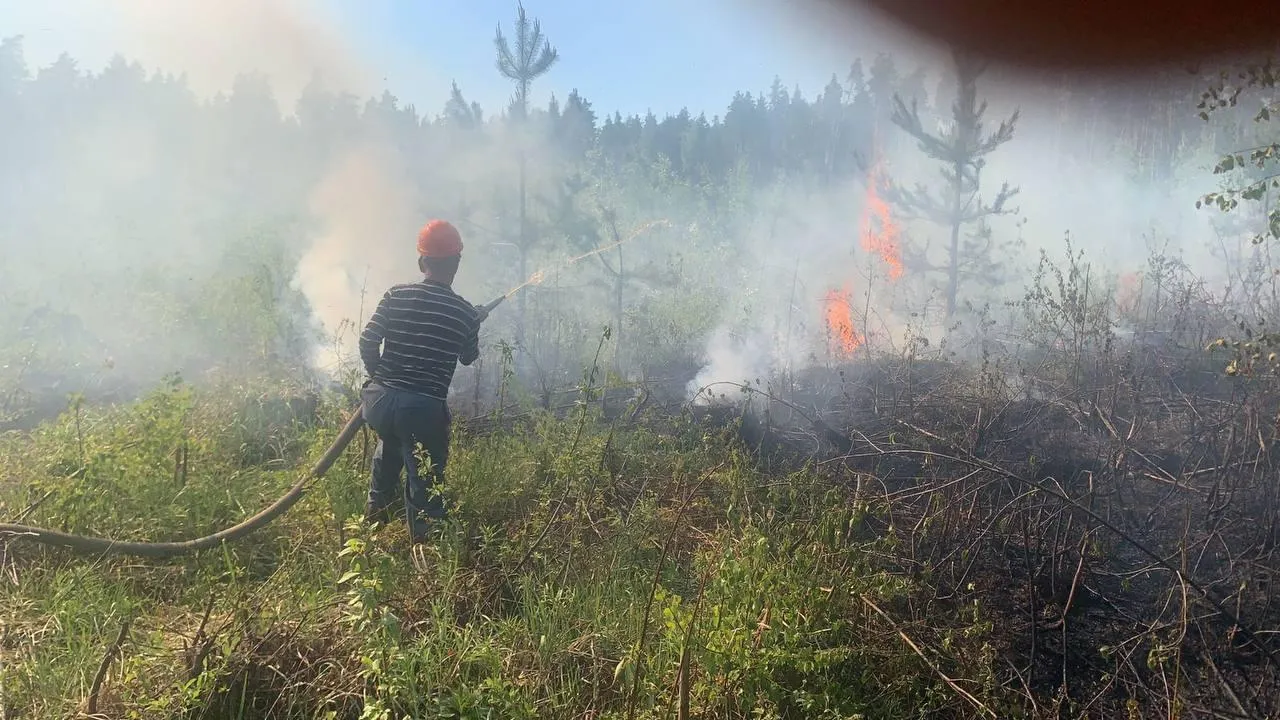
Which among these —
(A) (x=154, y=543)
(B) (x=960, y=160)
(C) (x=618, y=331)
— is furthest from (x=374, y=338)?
(B) (x=960, y=160)

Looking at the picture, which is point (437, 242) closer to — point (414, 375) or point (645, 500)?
point (414, 375)

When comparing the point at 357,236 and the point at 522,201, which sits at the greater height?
the point at 522,201

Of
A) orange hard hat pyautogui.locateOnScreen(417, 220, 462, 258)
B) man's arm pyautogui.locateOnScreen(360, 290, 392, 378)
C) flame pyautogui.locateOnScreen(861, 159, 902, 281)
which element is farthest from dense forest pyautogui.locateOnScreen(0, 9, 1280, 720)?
flame pyautogui.locateOnScreen(861, 159, 902, 281)

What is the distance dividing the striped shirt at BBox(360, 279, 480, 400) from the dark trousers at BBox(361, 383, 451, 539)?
0.08 metres

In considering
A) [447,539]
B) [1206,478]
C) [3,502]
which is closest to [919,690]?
[447,539]

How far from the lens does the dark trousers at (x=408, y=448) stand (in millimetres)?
3641

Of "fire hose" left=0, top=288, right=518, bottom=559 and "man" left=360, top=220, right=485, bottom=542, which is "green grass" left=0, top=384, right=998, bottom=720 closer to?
"fire hose" left=0, top=288, right=518, bottom=559

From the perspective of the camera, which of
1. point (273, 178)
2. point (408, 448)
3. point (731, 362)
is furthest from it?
point (273, 178)

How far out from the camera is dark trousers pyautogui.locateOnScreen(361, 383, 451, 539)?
11.9 ft

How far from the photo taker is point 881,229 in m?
17.6

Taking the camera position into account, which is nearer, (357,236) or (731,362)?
(731,362)

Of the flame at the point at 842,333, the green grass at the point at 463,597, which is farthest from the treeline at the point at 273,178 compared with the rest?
the green grass at the point at 463,597

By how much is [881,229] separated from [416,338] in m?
16.4

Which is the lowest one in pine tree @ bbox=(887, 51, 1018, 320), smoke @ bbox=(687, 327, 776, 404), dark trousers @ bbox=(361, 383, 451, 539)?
dark trousers @ bbox=(361, 383, 451, 539)
